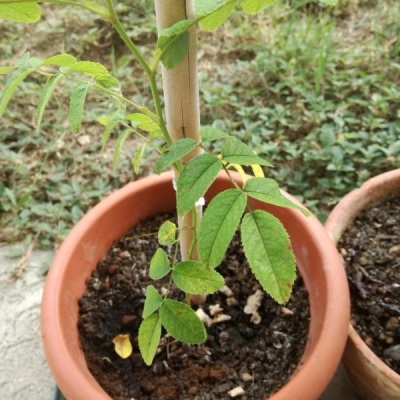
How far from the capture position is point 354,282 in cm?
116

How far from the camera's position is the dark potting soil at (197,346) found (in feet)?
3.29

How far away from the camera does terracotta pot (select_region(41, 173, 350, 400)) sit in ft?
2.86

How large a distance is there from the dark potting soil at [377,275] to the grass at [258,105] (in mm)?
284

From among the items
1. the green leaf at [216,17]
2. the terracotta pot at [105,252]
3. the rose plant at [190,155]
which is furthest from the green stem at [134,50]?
the terracotta pot at [105,252]

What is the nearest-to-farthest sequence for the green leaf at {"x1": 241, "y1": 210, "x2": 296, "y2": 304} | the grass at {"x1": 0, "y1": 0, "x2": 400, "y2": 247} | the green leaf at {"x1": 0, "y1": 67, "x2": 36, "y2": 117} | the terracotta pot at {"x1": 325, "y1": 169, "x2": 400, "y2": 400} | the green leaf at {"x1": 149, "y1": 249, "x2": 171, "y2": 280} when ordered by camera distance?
the green leaf at {"x1": 241, "y1": 210, "x2": 296, "y2": 304} → the green leaf at {"x1": 0, "y1": 67, "x2": 36, "y2": 117} → the green leaf at {"x1": 149, "y1": 249, "x2": 171, "y2": 280} → the terracotta pot at {"x1": 325, "y1": 169, "x2": 400, "y2": 400} → the grass at {"x1": 0, "y1": 0, "x2": 400, "y2": 247}

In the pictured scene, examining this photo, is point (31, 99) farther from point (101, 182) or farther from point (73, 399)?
point (73, 399)

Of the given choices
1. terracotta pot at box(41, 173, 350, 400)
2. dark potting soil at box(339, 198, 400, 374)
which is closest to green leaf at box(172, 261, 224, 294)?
terracotta pot at box(41, 173, 350, 400)

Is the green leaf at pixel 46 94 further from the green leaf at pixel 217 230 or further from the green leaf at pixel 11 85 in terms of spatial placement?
the green leaf at pixel 217 230

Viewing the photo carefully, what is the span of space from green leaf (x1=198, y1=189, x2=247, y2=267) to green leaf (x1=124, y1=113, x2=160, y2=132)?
285 mm

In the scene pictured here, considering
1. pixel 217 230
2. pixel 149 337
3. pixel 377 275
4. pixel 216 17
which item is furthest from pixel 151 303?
pixel 377 275

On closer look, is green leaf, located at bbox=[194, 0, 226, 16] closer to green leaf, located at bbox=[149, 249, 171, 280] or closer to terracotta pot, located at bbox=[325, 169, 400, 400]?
green leaf, located at bbox=[149, 249, 171, 280]

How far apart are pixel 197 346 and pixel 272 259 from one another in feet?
1.83

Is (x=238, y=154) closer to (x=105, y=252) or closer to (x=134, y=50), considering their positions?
(x=134, y=50)

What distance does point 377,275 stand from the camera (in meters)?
1.18
